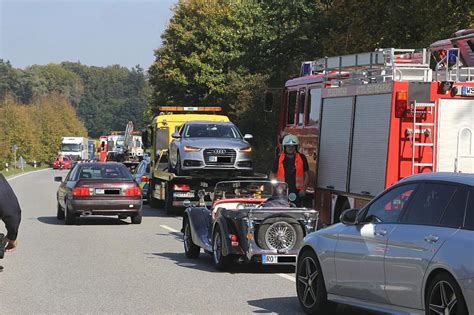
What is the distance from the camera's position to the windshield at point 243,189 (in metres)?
15.7

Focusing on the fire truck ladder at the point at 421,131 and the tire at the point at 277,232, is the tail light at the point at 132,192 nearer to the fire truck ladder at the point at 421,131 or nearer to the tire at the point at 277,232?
the fire truck ladder at the point at 421,131

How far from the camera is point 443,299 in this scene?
26.7ft

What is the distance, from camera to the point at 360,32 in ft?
119

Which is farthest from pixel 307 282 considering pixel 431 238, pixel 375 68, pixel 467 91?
pixel 375 68

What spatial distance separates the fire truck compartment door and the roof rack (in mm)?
597

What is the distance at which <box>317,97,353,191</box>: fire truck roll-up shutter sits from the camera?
1764 centimetres

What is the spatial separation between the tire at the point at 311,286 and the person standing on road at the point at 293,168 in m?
7.79

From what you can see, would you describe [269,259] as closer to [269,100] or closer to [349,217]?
[349,217]

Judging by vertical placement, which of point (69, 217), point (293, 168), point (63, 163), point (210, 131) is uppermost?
point (210, 131)

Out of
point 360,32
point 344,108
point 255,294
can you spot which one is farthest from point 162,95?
point 255,294

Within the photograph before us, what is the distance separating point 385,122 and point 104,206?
918 centimetres

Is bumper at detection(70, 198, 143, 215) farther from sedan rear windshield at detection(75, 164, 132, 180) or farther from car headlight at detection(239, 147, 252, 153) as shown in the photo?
car headlight at detection(239, 147, 252, 153)

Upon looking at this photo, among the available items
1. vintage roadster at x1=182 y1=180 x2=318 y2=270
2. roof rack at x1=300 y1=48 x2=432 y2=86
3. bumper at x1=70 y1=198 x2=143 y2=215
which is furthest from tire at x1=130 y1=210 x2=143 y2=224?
vintage roadster at x1=182 y1=180 x2=318 y2=270

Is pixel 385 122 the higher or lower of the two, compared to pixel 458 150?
higher
